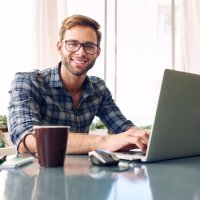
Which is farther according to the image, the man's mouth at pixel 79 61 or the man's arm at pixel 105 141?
the man's mouth at pixel 79 61

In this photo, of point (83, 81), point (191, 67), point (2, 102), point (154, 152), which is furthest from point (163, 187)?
point (191, 67)

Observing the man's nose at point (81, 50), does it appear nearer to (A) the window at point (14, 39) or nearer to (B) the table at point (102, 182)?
(B) the table at point (102, 182)

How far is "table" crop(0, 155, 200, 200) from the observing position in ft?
2.02

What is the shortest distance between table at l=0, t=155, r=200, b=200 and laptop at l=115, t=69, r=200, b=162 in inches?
2.2

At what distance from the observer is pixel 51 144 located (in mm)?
914

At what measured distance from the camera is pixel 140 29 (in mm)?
4090

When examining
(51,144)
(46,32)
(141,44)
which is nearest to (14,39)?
(46,32)

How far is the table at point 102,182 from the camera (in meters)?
0.62

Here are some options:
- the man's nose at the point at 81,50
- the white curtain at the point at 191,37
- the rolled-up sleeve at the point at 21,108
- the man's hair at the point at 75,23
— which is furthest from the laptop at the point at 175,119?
the white curtain at the point at 191,37

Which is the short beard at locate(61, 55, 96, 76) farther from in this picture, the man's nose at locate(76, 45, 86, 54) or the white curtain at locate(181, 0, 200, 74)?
the white curtain at locate(181, 0, 200, 74)

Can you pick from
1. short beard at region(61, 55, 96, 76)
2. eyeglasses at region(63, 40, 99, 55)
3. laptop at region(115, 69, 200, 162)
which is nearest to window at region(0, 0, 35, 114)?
short beard at region(61, 55, 96, 76)

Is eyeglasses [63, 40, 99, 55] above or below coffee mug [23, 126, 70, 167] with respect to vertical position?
above

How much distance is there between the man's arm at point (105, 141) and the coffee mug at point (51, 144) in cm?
22

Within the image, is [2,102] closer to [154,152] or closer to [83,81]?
[83,81]
